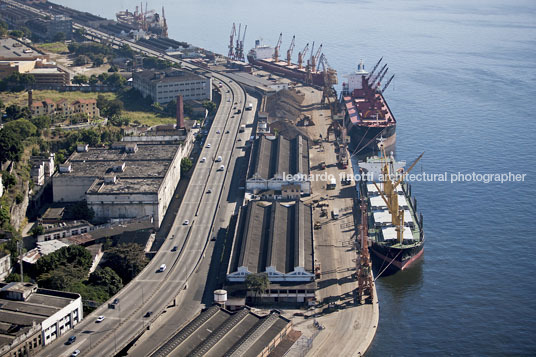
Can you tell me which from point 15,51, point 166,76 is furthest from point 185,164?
point 15,51

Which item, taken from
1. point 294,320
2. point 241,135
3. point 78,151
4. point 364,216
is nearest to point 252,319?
point 294,320

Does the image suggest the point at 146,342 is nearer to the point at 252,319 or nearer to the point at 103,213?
the point at 252,319

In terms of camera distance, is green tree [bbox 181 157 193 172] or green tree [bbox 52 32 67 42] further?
green tree [bbox 52 32 67 42]

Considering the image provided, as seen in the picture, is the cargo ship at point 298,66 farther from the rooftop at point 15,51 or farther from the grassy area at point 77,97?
the rooftop at point 15,51

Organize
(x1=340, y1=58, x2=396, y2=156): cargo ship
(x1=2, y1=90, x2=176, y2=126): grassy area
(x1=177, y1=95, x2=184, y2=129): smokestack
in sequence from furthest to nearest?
(x1=2, y1=90, x2=176, y2=126): grassy area, (x1=340, y1=58, x2=396, y2=156): cargo ship, (x1=177, y1=95, x2=184, y2=129): smokestack

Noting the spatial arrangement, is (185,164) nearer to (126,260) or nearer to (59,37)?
(126,260)

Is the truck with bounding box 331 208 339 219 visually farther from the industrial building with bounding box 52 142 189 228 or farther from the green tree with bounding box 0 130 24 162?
the green tree with bounding box 0 130 24 162

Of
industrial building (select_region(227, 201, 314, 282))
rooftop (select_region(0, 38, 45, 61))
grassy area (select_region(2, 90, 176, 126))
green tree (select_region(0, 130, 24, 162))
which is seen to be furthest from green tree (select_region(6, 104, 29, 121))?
industrial building (select_region(227, 201, 314, 282))
